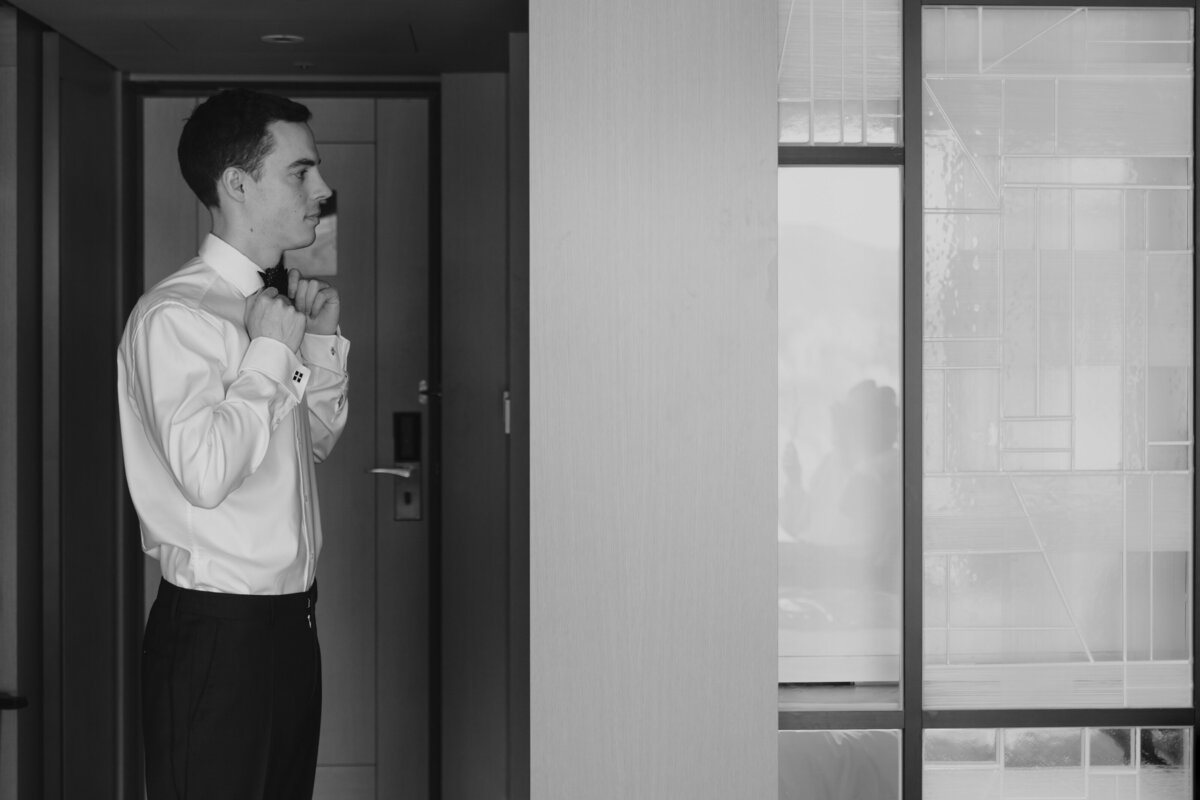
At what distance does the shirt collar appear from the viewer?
2201 millimetres

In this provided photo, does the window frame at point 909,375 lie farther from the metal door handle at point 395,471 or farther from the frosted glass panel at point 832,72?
the metal door handle at point 395,471

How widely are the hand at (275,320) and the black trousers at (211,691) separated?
46 centimetres

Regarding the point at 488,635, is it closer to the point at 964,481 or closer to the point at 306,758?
the point at 306,758

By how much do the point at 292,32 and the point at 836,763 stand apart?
2.16 m

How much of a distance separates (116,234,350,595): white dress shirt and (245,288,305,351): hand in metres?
0.02

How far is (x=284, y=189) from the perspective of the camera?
2219mm

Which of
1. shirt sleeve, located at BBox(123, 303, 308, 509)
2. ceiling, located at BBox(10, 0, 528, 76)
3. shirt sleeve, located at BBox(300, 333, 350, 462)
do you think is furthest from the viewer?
ceiling, located at BBox(10, 0, 528, 76)

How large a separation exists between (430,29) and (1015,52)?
139 cm

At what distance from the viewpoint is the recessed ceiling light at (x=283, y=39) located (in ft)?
9.78

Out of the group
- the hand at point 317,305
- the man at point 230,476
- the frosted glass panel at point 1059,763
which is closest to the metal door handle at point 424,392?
the hand at point 317,305
